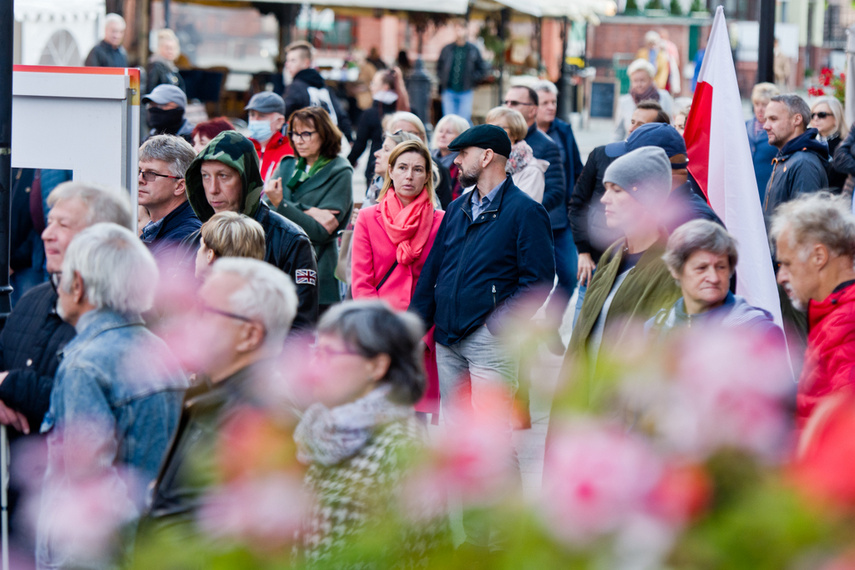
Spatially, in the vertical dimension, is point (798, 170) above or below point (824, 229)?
above

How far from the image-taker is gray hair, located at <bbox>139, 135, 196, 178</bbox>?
5.21 meters

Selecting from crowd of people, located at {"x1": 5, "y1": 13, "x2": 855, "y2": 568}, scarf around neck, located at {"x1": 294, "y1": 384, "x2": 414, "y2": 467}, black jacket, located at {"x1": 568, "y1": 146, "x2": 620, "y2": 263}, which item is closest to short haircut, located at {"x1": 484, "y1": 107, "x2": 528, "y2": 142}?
crowd of people, located at {"x1": 5, "y1": 13, "x2": 855, "y2": 568}

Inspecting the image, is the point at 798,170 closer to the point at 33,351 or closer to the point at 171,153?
the point at 171,153

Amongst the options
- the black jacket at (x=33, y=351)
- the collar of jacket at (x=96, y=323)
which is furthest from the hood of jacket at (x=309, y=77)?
the collar of jacket at (x=96, y=323)

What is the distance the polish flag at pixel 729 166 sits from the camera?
5.12 metres

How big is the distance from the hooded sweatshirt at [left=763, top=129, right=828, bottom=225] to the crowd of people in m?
1.65

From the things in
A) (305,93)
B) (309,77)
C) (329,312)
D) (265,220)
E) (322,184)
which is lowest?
(329,312)

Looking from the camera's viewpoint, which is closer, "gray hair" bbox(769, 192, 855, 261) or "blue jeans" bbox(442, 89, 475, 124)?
"gray hair" bbox(769, 192, 855, 261)

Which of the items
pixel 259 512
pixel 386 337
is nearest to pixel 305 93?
pixel 386 337

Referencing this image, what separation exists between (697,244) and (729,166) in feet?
6.21

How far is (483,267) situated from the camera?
17.0 feet

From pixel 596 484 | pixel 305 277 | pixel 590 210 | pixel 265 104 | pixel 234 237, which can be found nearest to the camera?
pixel 596 484

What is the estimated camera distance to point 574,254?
846 centimetres

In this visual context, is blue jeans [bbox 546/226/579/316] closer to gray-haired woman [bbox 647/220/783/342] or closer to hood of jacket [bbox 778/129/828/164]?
hood of jacket [bbox 778/129/828/164]
